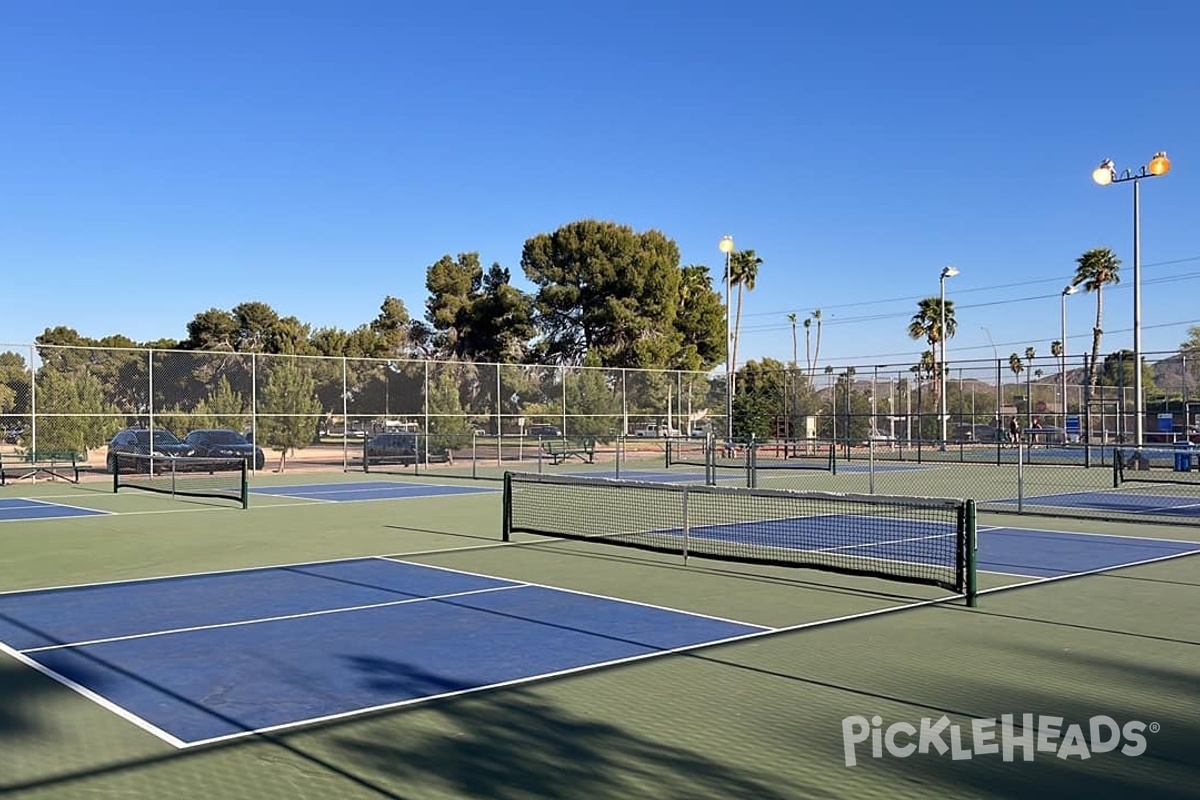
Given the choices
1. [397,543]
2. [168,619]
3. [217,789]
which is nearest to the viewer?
[217,789]

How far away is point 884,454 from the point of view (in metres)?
42.1

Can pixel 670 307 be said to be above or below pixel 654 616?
above

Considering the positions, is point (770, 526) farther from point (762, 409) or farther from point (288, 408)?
point (762, 409)

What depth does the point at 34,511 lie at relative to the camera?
19062mm

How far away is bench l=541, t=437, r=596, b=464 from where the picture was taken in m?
34.7

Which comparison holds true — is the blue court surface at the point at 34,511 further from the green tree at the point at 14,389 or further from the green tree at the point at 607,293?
the green tree at the point at 607,293

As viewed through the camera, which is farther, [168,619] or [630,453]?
[630,453]

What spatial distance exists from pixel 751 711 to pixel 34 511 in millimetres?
16810

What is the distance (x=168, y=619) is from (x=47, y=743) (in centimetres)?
332

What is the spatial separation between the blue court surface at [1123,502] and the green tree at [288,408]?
20.7 metres

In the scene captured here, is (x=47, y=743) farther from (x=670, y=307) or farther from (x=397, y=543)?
(x=670, y=307)

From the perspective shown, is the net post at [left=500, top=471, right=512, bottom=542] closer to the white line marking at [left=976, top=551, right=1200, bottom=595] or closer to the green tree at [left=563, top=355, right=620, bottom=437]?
the white line marking at [left=976, top=551, right=1200, bottom=595]

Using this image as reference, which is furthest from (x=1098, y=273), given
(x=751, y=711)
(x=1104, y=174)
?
(x=751, y=711)

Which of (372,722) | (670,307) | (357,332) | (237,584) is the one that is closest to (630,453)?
(670,307)
